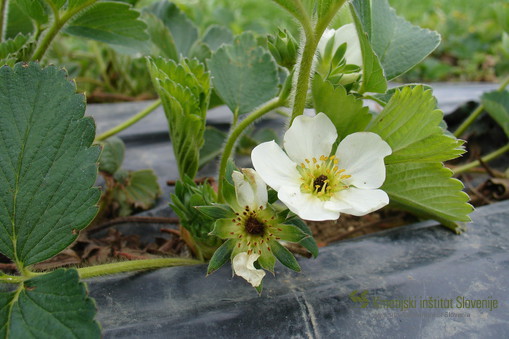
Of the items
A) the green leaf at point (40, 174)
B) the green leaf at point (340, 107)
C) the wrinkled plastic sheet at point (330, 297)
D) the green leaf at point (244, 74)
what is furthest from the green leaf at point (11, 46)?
the green leaf at point (340, 107)

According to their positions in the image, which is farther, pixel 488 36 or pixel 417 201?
pixel 488 36

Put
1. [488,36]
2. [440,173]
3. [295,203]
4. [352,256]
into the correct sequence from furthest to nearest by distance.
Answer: [488,36], [352,256], [440,173], [295,203]

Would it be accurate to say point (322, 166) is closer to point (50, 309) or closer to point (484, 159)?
point (50, 309)

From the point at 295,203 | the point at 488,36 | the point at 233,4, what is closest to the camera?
the point at 295,203

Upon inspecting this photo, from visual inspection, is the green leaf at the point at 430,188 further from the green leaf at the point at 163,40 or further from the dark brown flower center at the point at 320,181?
the green leaf at the point at 163,40

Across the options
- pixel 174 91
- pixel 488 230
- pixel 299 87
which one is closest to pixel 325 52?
pixel 299 87

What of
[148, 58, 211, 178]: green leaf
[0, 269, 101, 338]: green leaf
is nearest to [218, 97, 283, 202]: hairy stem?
[148, 58, 211, 178]: green leaf

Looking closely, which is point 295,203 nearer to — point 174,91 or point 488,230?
point 174,91

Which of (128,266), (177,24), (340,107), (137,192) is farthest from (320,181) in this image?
(177,24)
